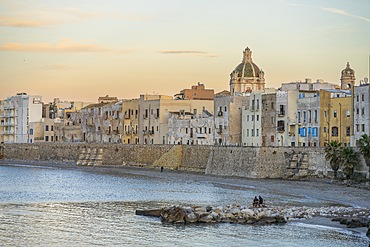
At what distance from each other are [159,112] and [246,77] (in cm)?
2526

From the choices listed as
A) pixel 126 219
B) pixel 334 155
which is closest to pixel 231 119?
pixel 334 155

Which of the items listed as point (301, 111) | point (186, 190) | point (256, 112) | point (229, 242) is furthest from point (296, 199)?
point (256, 112)

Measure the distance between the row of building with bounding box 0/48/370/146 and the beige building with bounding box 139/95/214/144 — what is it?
5.4 inches

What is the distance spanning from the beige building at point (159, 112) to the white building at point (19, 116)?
32.1 metres

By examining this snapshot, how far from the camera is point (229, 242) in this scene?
38938 mm

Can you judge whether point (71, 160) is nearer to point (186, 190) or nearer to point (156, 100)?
point (156, 100)

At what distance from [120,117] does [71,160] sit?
9.86m

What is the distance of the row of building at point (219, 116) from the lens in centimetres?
7731

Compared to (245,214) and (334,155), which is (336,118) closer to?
(334,155)

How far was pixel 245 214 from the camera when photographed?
45906 millimetres

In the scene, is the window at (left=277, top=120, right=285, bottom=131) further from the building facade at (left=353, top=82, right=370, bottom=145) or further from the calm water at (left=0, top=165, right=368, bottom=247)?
the calm water at (left=0, top=165, right=368, bottom=247)

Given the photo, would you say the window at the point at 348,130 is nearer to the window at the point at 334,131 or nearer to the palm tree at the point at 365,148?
the window at the point at 334,131

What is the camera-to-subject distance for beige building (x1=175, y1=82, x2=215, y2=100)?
12094 centimetres

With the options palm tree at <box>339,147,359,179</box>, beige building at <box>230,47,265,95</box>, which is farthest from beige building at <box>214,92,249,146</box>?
beige building at <box>230,47,265,95</box>
